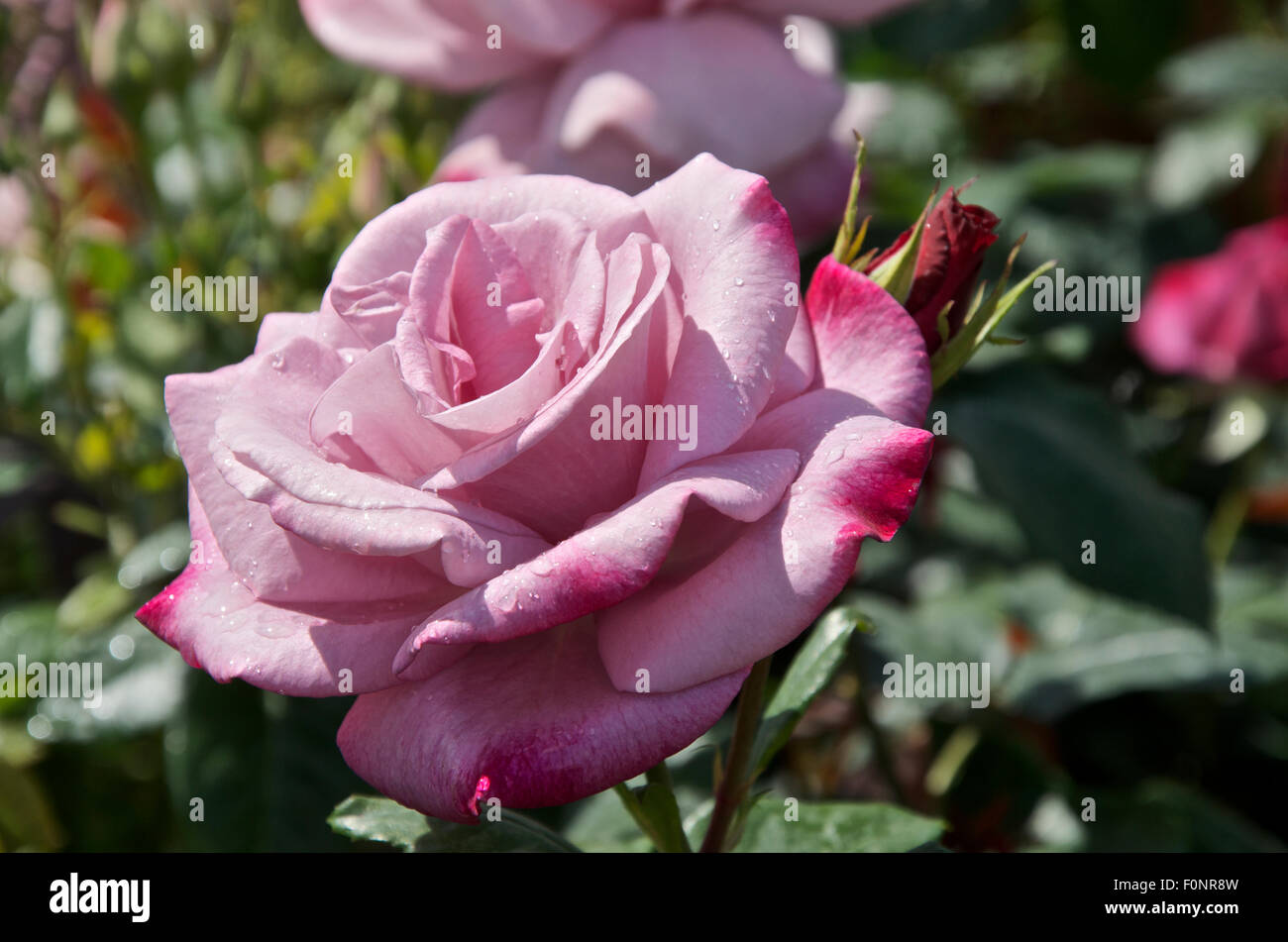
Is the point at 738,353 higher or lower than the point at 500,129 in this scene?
lower

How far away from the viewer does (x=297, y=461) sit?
0.32 meters

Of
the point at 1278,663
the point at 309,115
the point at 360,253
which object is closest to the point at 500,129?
the point at 360,253

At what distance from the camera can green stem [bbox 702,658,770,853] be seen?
383 mm

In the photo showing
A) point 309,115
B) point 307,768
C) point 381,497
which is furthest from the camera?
point 309,115

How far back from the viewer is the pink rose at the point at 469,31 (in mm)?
680

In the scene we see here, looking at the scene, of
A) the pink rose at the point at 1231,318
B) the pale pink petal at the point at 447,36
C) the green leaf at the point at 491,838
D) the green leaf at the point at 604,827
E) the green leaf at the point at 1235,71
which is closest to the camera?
the green leaf at the point at 491,838

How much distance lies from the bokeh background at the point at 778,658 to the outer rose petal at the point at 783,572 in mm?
252

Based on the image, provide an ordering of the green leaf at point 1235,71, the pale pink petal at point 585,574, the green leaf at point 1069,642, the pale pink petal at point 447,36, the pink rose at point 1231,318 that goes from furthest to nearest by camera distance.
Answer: the green leaf at point 1235,71 < the pink rose at point 1231,318 < the green leaf at point 1069,642 < the pale pink petal at point 447,36 < the pale pink petal at point 585,574

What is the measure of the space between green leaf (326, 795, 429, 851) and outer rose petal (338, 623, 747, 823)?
0.24ft

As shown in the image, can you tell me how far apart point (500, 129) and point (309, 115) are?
1.04m

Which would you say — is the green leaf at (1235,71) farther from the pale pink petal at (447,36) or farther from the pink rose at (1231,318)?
the pale pink petal at (447,36)

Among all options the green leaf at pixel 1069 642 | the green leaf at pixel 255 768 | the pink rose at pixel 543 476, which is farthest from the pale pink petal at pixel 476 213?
the green leaf at pixel 1069 642
